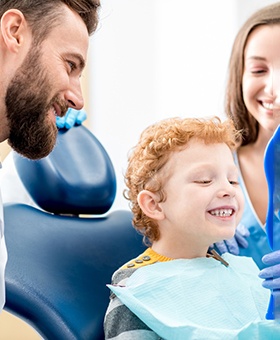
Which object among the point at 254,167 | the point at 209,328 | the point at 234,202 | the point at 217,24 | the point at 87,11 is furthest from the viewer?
the point at 217,24

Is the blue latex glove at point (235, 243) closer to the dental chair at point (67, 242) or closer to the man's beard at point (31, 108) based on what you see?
the dental chair at point (67, 242)

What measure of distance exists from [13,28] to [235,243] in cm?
78

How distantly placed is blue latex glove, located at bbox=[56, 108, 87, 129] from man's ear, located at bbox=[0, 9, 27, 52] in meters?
0.33

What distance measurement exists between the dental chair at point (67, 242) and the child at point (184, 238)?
0.13 metres

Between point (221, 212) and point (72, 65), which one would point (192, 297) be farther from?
point (72, 65)

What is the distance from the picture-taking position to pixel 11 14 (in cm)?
142

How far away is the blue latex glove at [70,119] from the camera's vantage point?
5.73 feet

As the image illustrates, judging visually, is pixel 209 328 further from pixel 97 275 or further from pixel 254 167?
pixel 254 167

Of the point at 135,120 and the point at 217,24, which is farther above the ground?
the point at 217,24

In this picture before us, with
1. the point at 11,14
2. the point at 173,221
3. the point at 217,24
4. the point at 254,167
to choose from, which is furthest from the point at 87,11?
the point at 217,24

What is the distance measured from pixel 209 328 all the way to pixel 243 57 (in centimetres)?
97

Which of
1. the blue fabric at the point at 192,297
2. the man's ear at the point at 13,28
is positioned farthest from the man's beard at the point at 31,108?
the blue fabric at the point at 192,297

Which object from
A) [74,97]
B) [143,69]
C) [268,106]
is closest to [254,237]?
[268,106]

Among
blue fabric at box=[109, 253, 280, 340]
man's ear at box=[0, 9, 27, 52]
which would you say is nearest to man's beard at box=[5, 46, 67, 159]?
man's ear at box=[0, 9, 27, 52]
